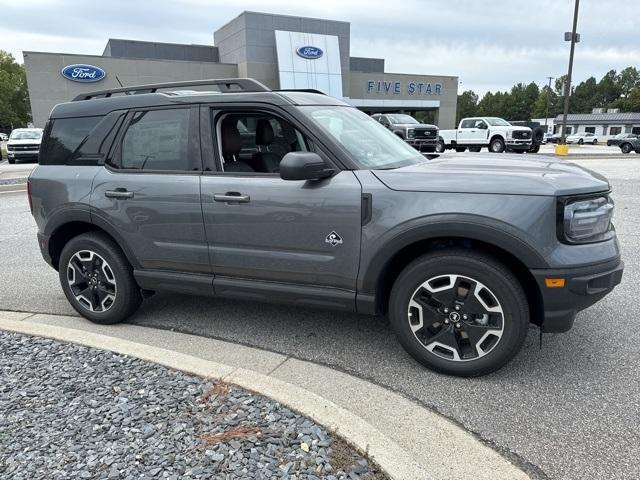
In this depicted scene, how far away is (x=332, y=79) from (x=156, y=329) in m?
37.2

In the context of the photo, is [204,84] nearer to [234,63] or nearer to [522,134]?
[522,134]

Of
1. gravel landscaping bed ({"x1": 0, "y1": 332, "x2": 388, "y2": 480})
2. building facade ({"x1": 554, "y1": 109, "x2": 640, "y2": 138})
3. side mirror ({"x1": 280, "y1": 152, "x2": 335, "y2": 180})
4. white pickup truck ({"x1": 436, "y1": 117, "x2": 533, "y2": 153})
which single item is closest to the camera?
gravel landscaping bed ({"x1": 0, "y1": 332, "x2": 388, "y2": 480})

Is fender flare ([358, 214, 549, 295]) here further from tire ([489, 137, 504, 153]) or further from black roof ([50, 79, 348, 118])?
tire ([489, 137, 504, 153])

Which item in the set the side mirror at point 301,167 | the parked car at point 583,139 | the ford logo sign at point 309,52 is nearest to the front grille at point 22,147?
the ford logo sign at point 309,52

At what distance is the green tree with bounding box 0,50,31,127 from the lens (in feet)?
251

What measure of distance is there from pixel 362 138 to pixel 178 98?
1444 mm

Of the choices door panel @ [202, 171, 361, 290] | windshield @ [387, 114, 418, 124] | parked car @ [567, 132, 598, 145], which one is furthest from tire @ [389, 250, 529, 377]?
parked car @ [567, 132, 598, 145]

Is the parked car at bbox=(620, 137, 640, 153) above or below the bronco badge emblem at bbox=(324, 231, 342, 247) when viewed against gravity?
below

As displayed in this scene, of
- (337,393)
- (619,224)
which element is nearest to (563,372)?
(337,393)

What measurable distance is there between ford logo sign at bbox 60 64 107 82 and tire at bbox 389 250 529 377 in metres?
35.9

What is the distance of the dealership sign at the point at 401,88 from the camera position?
144 ft

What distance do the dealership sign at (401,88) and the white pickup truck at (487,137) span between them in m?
17.2

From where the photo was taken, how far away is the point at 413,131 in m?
22.1

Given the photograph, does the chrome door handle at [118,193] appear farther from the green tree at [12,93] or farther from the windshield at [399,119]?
the green tree at [12,93]
